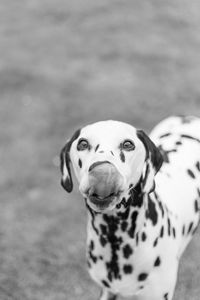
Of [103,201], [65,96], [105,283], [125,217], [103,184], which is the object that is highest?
[103,184]

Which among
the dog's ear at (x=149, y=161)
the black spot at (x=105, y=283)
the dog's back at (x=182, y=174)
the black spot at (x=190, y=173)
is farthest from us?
the black spot at (x=190, y=173)

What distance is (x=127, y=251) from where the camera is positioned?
306 cm

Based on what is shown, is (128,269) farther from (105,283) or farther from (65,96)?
(65,96)

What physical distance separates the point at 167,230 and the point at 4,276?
5.48 feet

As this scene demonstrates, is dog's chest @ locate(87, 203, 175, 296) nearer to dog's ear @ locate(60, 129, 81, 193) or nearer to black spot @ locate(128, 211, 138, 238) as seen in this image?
black spot @ locate(128, 211, 138, 238)

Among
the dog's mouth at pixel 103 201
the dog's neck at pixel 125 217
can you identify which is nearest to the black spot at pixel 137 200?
the dog's neck at pixel 125 217

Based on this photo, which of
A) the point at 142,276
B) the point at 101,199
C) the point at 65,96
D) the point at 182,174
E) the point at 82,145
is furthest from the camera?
the point at 65,96

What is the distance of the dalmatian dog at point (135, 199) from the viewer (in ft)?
8.25

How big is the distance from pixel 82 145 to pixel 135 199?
0.44m

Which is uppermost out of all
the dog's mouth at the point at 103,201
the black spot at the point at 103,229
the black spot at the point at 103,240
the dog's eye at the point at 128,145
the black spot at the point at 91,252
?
the dog's eye at the point at 128,145

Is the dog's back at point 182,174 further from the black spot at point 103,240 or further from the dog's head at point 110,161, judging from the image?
the dog's head at point 110,161

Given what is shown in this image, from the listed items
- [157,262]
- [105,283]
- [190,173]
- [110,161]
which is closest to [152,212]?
[157,262]

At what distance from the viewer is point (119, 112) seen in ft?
19.9

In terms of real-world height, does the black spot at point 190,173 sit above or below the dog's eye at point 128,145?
below
